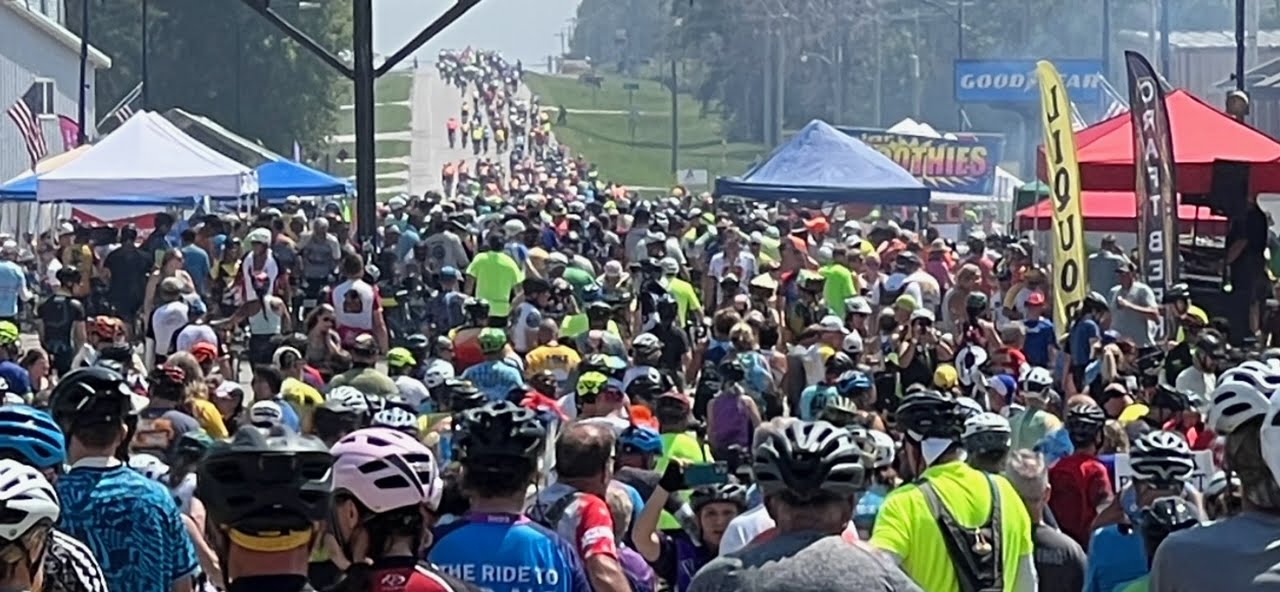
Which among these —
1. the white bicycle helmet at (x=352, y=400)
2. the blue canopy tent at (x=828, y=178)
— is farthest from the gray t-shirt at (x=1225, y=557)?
the blue canopy tent at (x=828, y=178)

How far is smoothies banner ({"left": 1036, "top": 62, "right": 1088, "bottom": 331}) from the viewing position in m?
18.2

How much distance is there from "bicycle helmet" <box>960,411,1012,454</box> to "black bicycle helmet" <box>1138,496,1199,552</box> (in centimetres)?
72

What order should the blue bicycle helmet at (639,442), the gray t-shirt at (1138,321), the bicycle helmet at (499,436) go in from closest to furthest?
1. the bicycle helmet at (499,436)
2. the blue bicycle helmet at (639,442)
3. the gray t-shirt at (1138,321)

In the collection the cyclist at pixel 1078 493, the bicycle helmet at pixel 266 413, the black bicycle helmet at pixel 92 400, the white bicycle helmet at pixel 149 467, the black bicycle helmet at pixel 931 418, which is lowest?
the cyclist at pixel 1078 493

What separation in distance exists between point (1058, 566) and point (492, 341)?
6715mm

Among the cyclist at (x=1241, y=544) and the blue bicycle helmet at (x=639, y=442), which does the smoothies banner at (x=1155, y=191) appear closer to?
the blue bicycle helmet at (x=639, y=442)

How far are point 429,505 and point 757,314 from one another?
40.5 ft

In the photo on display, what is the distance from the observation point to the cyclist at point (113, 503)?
672 centimetres

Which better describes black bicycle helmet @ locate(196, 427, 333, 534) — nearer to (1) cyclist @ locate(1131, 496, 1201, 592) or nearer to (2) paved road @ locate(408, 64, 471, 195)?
(1) cyclist @ locate(1131, 496, 1201, 592)

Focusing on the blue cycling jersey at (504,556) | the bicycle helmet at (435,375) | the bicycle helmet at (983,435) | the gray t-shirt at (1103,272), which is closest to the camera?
the blue cycling jersey at (504,556)

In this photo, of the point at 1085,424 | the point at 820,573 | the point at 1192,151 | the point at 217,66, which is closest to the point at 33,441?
the point at 820,573

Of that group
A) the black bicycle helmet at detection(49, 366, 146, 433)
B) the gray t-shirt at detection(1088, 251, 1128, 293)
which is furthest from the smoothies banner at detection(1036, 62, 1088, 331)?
the black bicycle helmet at detection(49, 366, 146, 433)

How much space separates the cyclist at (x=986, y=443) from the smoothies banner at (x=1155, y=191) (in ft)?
33.7

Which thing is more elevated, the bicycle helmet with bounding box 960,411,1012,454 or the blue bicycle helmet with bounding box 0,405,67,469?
the blue bicycle helmet with bounding box 0,405,67,469
